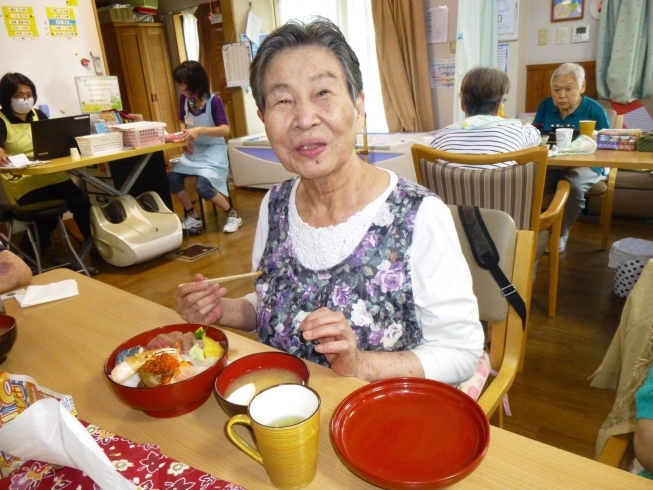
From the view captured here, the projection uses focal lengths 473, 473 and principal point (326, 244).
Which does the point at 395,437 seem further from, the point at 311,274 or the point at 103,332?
the point at 103,332

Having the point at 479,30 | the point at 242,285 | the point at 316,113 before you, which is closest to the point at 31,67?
the point at 242,285

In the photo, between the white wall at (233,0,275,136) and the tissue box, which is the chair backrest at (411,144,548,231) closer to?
the tissue box

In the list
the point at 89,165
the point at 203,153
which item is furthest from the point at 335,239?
the point at 203,153

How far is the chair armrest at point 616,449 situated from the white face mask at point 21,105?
3853 millimetres

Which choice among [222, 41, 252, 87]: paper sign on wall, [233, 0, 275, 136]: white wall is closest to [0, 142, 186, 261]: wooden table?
[233, 0, 275, 136]: white wall

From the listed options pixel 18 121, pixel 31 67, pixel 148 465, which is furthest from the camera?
pixel 31 67

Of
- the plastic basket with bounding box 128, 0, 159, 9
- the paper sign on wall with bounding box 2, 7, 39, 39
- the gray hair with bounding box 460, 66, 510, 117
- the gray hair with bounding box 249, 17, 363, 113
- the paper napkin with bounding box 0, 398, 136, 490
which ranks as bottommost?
the paper napkin with bounding box 0, 398, 136, 490

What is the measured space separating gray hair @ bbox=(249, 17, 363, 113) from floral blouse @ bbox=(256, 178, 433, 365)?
0.86 ft

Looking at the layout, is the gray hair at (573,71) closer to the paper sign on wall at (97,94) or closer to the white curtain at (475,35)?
the white curtain at (475,35)

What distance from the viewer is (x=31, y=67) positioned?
13.0 feet

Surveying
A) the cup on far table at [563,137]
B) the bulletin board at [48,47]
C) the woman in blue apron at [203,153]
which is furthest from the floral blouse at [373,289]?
the bulletin board at [48,47]

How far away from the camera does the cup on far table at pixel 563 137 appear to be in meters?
2.51

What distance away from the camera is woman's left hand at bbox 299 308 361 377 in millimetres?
739

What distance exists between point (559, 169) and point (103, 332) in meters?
2.78
